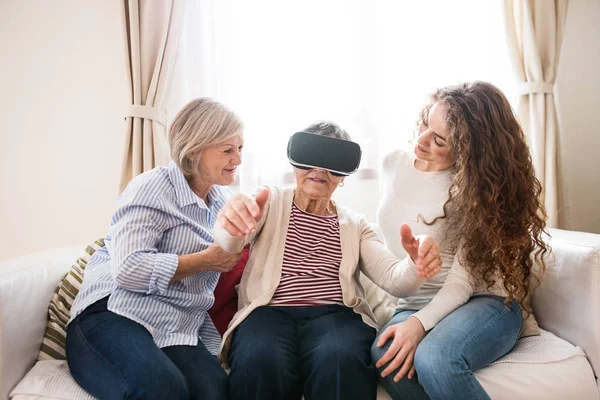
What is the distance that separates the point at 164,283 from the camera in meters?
1.18

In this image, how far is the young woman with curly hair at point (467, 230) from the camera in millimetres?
1177

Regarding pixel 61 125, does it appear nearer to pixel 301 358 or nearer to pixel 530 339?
pixel 301 358

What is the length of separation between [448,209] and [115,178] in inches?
63.7

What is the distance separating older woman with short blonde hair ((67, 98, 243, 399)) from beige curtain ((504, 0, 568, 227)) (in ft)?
4.89

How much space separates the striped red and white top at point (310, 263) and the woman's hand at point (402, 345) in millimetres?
206

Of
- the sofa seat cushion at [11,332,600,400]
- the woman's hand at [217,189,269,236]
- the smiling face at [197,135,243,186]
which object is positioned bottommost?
the sofa seat cushion at [11,332,600,400]

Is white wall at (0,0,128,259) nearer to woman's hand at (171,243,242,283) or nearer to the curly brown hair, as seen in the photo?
woman's hand at (171,243,242,283)

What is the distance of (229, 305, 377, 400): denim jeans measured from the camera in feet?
3.64

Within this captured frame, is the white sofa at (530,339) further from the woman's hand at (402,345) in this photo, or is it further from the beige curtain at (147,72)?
the beige curtain at (147,72)

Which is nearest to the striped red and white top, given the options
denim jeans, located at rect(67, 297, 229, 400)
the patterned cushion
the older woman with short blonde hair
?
the older woman with short blonde hair

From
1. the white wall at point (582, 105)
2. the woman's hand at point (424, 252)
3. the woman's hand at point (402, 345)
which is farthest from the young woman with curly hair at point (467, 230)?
the white wall at point (582, 105)

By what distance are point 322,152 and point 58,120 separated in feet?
5.20

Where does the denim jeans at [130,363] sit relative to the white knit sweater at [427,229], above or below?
below

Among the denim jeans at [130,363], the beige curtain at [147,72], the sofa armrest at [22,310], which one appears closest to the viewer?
the denim jeans at [130,363]
